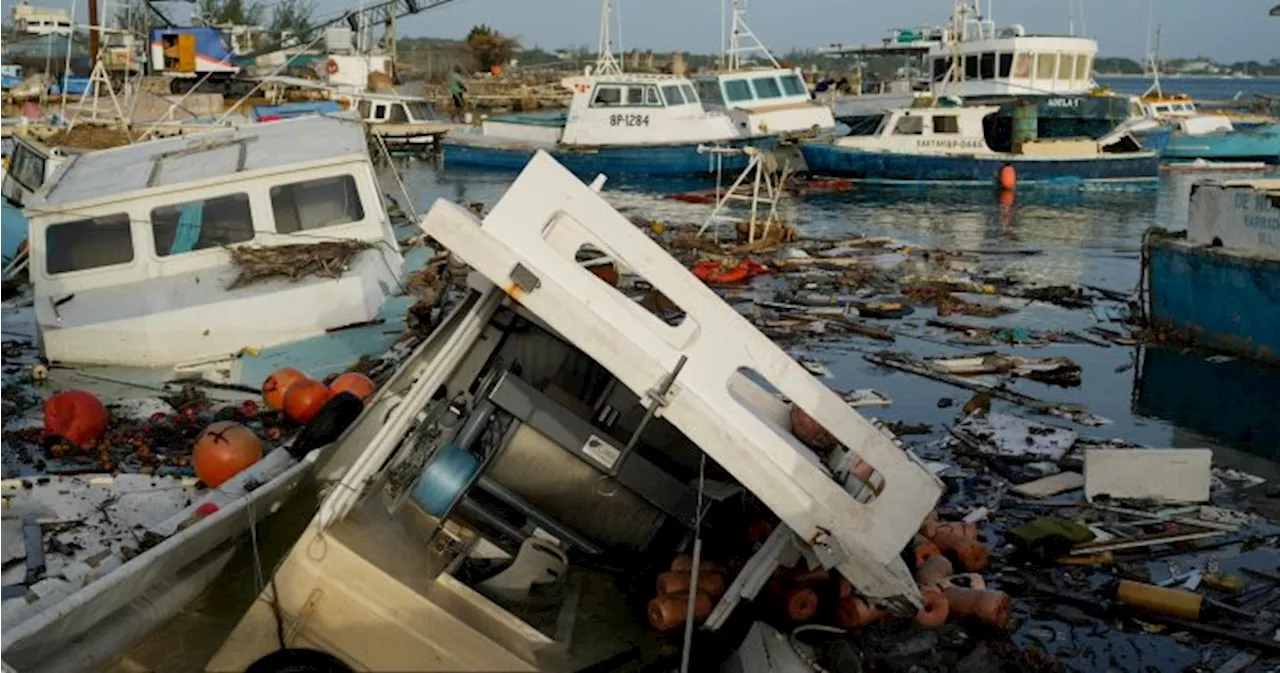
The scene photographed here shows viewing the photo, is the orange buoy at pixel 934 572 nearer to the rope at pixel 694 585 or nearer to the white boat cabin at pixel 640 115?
the rope at pixel 694 585

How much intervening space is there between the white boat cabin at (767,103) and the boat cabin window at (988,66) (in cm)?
530

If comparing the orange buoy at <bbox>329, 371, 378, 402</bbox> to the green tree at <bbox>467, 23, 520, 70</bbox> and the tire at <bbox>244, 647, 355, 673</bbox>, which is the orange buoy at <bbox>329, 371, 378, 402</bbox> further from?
the green tree at <bbox>467, 23, 520, 70</bbox>

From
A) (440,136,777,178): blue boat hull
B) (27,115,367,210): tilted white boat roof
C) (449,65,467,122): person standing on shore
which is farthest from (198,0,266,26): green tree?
(27,115,367,210): tilted white boat roof

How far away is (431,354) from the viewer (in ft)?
21.4

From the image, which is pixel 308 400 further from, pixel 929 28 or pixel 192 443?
Result: pixel 929 28

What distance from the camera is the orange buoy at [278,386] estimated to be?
9.46 m

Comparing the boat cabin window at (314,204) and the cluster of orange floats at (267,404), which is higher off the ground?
the boat cabin window at (314,204)

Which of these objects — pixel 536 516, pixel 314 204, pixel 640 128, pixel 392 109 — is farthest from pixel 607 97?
pixel 536 516

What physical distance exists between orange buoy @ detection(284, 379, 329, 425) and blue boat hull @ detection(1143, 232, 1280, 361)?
909 cm

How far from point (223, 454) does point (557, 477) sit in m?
3.27

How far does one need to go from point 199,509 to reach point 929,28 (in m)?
41.3

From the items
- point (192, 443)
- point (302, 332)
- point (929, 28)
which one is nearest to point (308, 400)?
point (192, 443)

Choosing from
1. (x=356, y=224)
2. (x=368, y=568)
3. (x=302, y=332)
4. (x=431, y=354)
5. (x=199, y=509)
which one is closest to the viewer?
(x=368, y=568)

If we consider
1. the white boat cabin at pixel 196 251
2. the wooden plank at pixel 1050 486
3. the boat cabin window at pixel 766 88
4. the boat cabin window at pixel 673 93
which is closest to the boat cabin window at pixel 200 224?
the white boat cabin at pixel 196 251
